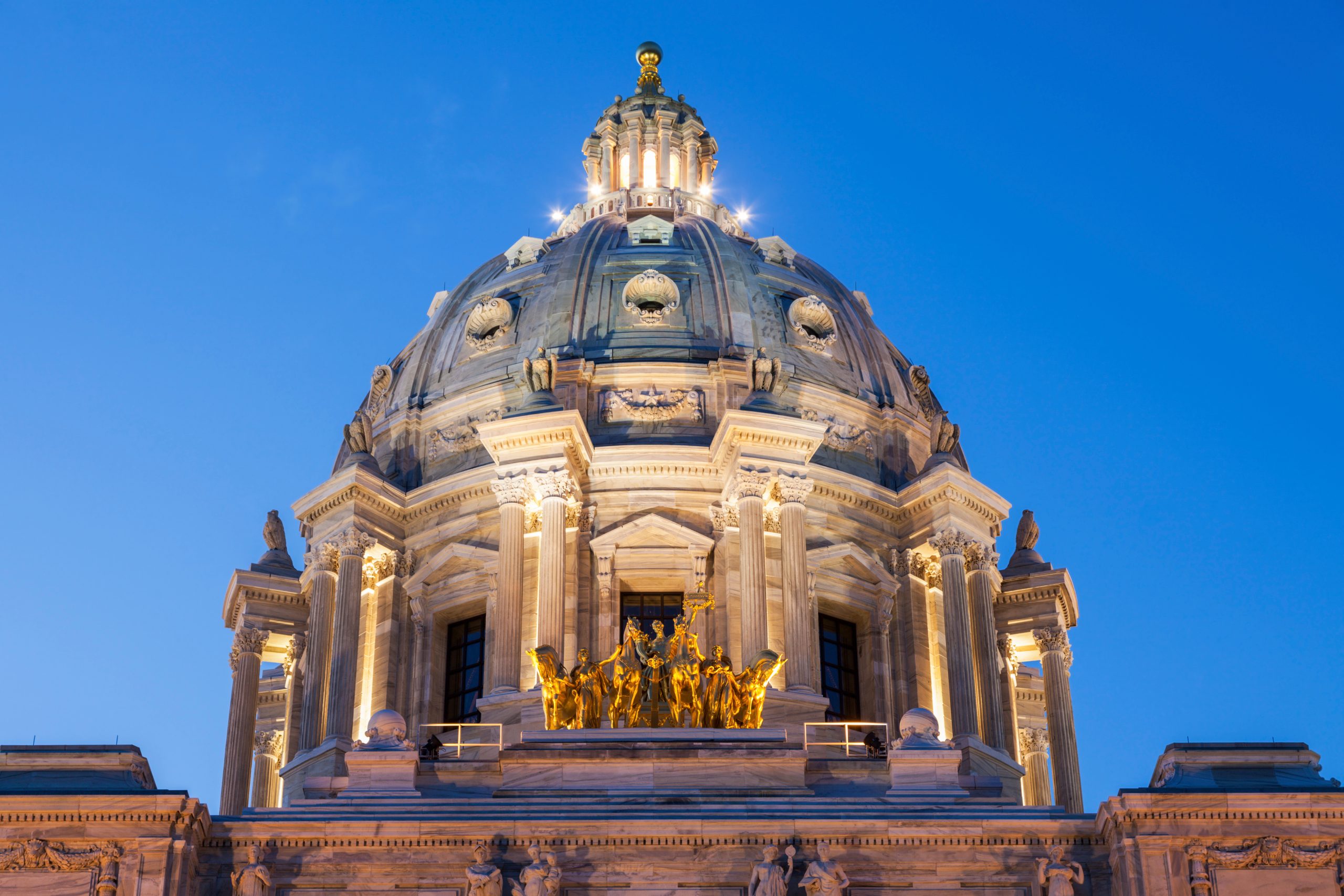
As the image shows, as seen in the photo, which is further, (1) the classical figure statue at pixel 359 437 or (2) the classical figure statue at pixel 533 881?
(1) the classical figure statue at pixel 359 437

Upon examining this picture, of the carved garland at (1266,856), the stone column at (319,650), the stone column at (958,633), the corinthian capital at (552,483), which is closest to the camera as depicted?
the carved garland at (1266,856)

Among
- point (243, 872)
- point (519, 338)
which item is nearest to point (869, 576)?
point (519, 338)

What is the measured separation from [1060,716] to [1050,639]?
2.82 meters

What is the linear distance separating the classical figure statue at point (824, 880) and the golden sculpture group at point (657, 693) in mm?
9275

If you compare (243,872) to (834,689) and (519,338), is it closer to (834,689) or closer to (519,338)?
(834,689)

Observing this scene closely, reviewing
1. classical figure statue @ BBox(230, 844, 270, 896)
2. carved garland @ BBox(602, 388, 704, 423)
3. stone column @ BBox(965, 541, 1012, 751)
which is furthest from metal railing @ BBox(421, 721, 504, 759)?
stone column @ BBox(965, 541, 1012, 751)

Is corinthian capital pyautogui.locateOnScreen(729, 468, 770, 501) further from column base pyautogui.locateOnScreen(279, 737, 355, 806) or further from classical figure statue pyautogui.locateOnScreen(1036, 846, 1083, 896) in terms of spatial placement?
classical figure statue pyautogui.locateOnScreen(1036, 846, 1083, 896)

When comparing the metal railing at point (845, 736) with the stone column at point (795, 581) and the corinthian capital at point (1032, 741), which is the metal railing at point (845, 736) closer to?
the stone column at point (795, 581)

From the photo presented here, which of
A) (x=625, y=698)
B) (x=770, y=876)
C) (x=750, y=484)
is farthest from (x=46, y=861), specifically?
(x=750, y=484)

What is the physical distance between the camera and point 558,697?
5953 cm

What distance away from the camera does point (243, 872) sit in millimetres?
49938

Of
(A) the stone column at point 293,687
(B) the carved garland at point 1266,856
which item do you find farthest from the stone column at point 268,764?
(B) the carved garland at point 1266,856

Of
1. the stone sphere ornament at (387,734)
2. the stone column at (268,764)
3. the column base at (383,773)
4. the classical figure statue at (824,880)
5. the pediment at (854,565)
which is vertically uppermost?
the pediment at (854,565)

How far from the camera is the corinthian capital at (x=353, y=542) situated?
73375 mm
